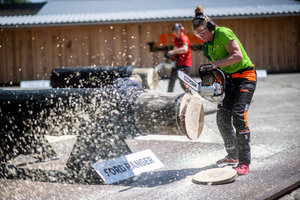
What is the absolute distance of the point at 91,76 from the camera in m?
7.01

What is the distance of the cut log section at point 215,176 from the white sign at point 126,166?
0.68m

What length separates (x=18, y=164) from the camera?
175 inches

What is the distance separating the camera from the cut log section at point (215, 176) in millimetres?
3443

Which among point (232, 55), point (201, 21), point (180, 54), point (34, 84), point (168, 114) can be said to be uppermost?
point (201, 21)

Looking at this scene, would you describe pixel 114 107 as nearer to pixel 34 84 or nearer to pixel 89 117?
pixel 89 117

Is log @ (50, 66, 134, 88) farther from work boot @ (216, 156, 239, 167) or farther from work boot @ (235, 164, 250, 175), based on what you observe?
work boot @ (235, 164, 250, 175)

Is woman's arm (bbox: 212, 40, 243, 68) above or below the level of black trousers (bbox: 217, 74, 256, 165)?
above

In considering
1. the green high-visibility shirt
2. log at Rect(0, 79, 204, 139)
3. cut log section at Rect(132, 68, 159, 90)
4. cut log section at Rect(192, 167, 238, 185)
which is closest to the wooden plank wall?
cut log section at Rect(132, 68, 159, 90)

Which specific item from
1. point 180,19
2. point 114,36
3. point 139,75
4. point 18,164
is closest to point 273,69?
point 180,19

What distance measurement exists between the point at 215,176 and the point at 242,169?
0.36 m

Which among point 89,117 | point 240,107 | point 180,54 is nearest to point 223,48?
point 240,107

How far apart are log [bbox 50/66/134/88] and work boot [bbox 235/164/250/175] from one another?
3.76 meters

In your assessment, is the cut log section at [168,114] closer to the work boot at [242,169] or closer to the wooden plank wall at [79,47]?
the work boot at [242,169]

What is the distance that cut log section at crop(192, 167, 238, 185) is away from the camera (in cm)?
344
